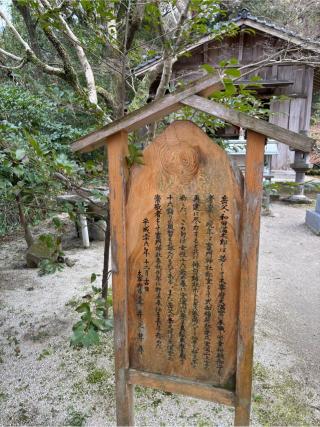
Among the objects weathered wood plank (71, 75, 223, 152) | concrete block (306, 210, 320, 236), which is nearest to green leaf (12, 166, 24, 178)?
weathered wood plank (71, 75, 223, 152)

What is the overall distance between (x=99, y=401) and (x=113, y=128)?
72.0 inches

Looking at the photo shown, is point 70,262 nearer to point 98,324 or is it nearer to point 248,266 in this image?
point 98,324

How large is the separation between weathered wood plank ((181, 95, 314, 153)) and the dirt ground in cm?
175

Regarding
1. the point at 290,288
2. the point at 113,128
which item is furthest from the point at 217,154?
the point at 290,288

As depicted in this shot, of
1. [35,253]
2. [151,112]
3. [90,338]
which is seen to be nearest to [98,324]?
[90,338]

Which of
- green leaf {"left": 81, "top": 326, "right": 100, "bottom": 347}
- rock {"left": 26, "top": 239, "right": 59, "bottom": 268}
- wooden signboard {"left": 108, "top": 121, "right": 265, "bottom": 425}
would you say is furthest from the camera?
rock {"left": 26, "top": 239, "right": 59, "bottom": 268}

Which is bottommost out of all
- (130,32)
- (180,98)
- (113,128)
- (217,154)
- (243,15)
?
(217,154)

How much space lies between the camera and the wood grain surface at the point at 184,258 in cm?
140

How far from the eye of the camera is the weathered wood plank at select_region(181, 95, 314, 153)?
1.23 metres

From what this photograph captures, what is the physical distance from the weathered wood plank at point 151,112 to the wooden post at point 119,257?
0.05m

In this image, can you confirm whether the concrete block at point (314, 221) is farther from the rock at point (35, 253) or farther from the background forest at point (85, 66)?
the rock at point (35, 253)

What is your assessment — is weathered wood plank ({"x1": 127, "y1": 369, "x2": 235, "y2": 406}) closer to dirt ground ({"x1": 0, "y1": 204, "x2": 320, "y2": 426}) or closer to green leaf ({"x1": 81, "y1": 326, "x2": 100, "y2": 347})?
green leaf ({"x1": 81, "y1": 326, "x2": 100, "y2": 347})

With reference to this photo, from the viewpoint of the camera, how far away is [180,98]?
4.44 ft

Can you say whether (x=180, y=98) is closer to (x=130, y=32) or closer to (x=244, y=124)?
(x=244, y=124)
